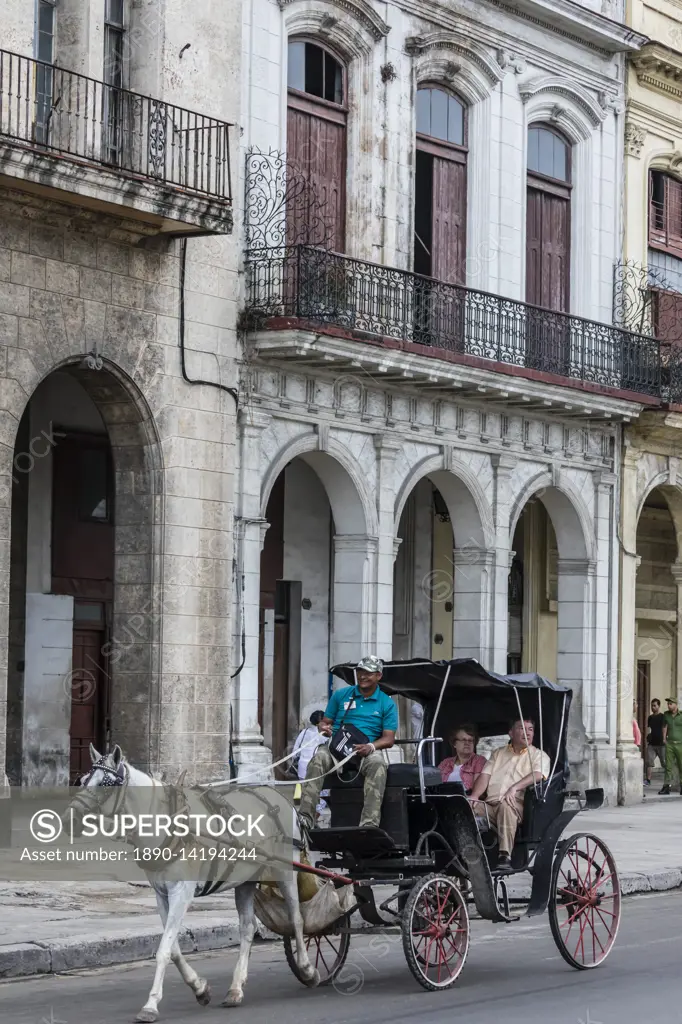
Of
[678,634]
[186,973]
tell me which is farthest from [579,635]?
[186,973]

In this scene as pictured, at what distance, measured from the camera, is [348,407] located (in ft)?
68.6

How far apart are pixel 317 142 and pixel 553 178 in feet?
15.6

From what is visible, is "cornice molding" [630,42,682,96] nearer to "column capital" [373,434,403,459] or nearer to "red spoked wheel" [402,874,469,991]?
"column capital" [373,434,403,459]

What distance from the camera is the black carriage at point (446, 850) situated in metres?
10.1

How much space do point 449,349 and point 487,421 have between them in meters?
1.71

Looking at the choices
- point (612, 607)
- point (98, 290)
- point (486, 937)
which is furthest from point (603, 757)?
point (486, 937)

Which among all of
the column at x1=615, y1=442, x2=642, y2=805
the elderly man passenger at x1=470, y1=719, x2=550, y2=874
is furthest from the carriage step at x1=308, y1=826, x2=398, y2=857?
the column at x1=615, y1=442, x2=642, y2=805

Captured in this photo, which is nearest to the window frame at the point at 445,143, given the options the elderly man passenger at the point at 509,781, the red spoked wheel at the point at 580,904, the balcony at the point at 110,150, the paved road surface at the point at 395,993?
the balcony at the point at 110,150

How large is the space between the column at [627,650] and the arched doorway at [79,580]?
752cm

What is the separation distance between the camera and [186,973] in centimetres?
921

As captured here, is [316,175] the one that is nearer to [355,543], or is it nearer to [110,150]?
[110,150]

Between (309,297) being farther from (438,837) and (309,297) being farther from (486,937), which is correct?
Result: (438,837)

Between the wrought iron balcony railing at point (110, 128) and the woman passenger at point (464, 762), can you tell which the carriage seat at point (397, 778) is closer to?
the woman passenger at point (464, 762)

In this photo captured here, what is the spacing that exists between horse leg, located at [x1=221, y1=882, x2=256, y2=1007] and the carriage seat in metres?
1.20
